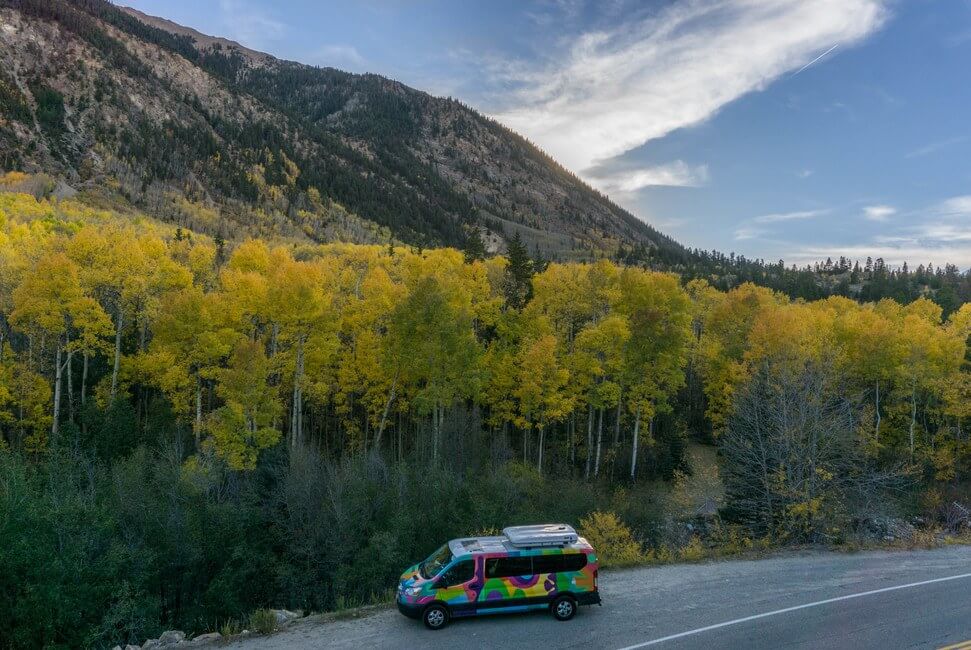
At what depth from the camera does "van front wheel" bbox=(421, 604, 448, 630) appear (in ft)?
37.4

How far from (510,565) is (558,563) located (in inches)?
41.1

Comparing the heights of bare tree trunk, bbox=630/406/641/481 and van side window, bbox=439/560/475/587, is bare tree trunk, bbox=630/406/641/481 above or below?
below

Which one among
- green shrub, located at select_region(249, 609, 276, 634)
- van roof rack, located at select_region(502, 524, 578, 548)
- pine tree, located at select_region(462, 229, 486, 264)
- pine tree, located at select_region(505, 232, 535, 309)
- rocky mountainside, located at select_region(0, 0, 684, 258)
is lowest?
green shrub, located at select_region(249, 609, 276, 634)

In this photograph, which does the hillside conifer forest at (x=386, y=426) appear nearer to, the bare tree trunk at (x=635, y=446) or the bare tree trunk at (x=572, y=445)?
the bare tree trunk at (x=635, y=446)

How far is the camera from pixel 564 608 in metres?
11.7

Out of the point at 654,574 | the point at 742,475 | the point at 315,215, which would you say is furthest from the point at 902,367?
the point at 315,215

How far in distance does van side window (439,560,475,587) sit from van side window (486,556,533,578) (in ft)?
1.32

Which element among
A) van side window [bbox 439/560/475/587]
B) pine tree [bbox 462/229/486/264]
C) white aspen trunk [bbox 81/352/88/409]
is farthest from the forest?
pine tree [bbox 462/229/486/264]

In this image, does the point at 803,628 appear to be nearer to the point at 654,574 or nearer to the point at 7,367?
the point at 654,574

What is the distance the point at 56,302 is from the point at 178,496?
13496 mm

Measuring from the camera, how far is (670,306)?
1409 inches

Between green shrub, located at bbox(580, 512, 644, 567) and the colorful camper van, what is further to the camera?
green shrub, located at bbox(580, 512, 644, 567)

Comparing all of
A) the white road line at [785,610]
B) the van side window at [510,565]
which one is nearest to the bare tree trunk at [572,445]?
the white road line at [785,610]

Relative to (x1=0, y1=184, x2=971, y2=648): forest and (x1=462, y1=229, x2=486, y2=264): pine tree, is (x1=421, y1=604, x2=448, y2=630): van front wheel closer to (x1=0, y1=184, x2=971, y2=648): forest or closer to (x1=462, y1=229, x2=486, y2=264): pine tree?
(x1=0, y1=184, x2=971, y2=648): forest
